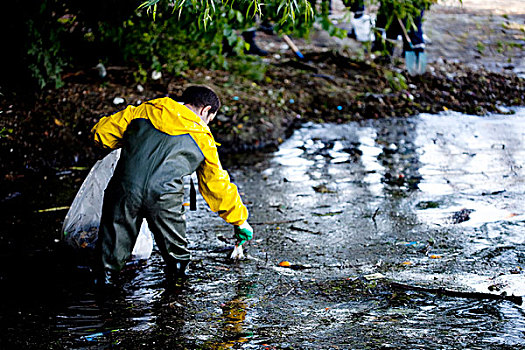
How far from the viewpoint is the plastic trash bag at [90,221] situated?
4199mm

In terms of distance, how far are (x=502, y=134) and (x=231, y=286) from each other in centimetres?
513

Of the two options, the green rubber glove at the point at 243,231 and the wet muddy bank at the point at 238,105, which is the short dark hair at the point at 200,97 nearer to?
the green rubber glove at the point at 243,231

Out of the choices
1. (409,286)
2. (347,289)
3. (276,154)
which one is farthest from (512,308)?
(276,154)

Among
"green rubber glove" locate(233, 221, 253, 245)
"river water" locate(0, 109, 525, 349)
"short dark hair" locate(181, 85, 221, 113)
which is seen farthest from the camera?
"green rubber glove" locate(233, 221, 253, 245)

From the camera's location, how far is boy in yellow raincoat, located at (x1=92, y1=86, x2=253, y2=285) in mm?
3564

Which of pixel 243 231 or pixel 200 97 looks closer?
pixel 200 97

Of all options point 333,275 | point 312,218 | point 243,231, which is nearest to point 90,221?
point 243,231

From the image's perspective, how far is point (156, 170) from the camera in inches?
140

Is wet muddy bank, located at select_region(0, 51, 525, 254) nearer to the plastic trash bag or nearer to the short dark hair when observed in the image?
the plastic trash bag

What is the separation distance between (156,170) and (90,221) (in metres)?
0.96

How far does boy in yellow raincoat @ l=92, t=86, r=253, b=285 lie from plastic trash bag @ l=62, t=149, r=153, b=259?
49 centimetres

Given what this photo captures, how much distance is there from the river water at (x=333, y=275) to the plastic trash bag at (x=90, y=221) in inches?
6.0

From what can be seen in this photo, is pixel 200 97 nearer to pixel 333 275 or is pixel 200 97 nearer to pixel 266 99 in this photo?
pixel 333 275

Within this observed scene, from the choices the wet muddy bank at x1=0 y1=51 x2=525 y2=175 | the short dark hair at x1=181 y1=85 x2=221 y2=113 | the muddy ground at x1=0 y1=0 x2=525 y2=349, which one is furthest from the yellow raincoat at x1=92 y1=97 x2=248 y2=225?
the wet muddy bank at x1=0 y1=51 x2=525 y2=175
